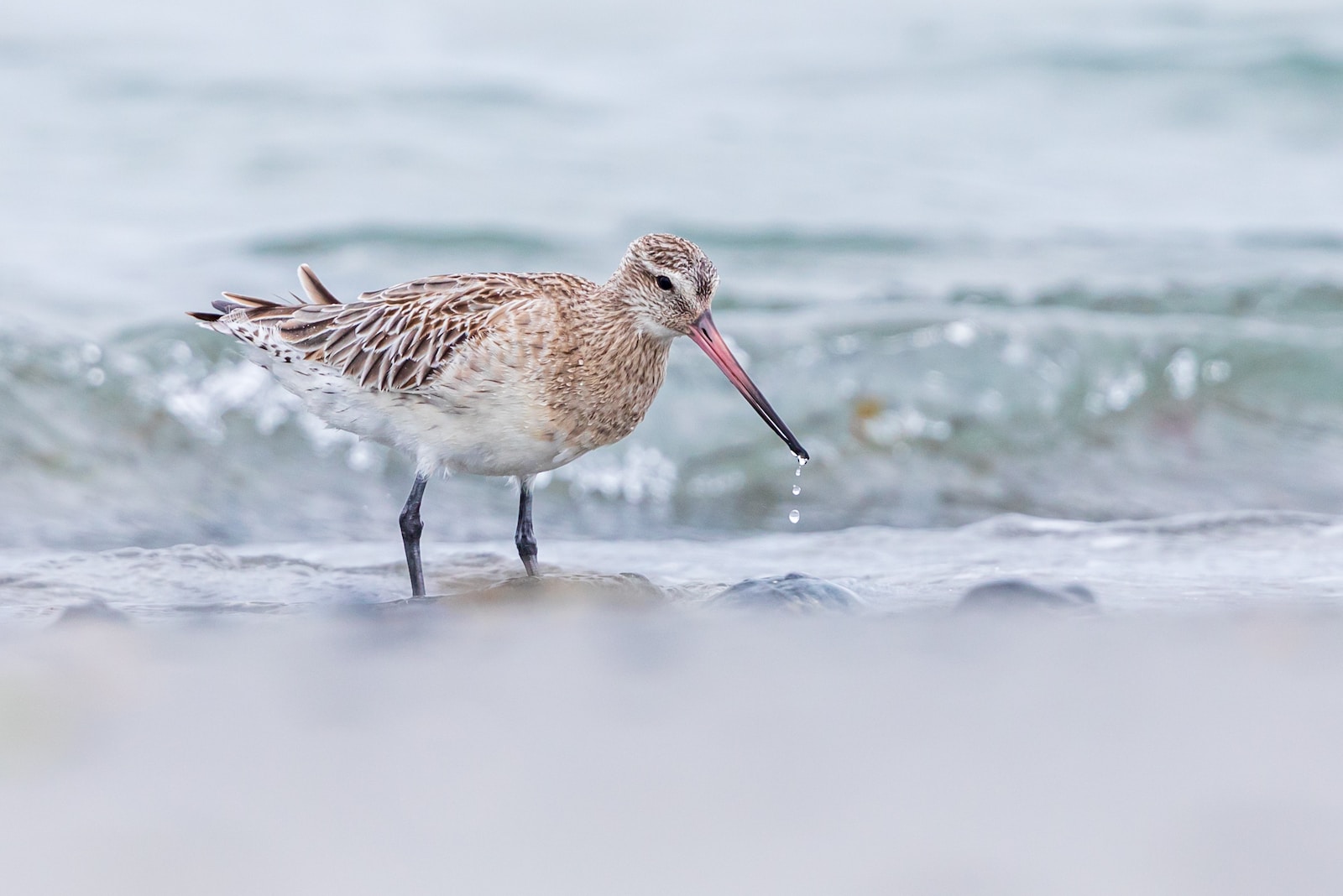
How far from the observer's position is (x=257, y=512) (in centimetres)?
776

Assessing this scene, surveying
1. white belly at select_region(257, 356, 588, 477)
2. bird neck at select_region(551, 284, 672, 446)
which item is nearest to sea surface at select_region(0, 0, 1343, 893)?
white belly at select_region(257, 356, 588, 477)

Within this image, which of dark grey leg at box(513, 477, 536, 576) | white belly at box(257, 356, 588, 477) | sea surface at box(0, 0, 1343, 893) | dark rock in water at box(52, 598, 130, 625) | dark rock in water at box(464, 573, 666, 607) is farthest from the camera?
dark grey leg at box(513, 477, 536, 576)

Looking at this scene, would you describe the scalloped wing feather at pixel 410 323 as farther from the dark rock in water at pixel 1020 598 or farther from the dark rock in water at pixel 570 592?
the dark rock in water at pixel 1020 598

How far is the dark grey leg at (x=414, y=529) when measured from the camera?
236 inches

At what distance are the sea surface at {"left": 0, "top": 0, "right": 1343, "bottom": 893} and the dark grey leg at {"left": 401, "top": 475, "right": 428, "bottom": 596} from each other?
210 mm

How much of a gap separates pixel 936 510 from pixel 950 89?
31.9 feet

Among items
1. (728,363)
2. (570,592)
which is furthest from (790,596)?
(728,363)

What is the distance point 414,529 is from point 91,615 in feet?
4.84

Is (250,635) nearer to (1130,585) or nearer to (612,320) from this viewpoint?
(612,320)

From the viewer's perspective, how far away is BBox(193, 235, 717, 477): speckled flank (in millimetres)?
5707

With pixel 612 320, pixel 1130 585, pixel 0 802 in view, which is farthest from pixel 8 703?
pixel 1130 585

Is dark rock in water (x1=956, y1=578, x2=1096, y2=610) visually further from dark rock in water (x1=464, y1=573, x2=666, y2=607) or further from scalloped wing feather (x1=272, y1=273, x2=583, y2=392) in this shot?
scalloped wing feather (x1=272, y1=273, x2=583, y2=392)

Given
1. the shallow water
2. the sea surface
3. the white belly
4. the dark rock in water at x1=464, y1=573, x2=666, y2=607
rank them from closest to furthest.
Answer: the sea surface, the dark rock in water at x1=464, y1=573, x2=666, y2=607, the white belly, the shallow water

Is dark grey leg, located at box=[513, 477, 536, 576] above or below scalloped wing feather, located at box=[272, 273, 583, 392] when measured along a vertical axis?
below
